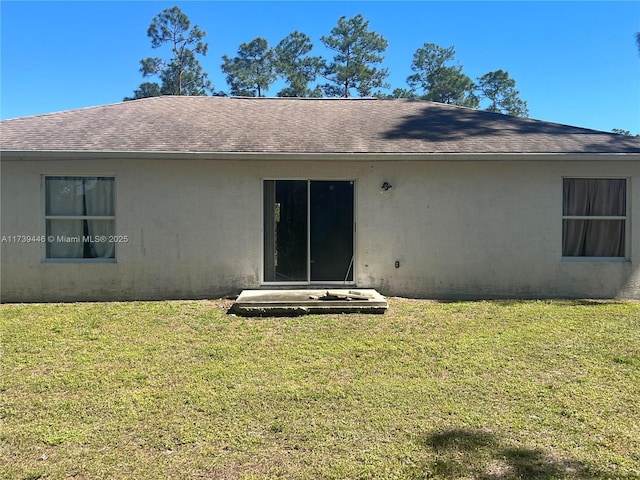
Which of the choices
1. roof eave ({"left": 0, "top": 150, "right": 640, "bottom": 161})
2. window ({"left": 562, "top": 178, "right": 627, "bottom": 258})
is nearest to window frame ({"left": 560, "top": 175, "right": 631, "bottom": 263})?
window ({"left": 562, "top": 178, "right": 627, "bottom": 258})

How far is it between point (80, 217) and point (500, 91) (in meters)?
51.2

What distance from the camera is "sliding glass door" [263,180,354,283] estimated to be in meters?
8.79

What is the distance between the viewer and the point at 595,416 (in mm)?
3938

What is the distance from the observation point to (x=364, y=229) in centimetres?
870

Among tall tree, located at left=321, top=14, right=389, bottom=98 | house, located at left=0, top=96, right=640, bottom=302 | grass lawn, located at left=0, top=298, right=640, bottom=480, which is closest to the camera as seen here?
grass lawn, located at left=0, top=298, right=640, bottom=480

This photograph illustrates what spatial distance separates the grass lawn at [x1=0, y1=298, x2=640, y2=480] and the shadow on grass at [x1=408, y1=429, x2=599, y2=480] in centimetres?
1

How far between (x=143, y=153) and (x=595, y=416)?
25.5 ft

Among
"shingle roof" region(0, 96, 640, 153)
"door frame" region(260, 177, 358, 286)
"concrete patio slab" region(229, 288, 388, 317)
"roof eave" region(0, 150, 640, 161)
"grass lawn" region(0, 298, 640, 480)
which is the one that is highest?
"shingle roof" region(0, 96, 640, 153)

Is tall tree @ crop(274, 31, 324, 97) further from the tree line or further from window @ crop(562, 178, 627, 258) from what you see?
window @ crop(562, 178, 627, 258)

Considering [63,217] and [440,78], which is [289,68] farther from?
[63,217]

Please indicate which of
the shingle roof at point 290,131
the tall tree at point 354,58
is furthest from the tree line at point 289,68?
the shingle roof at point 290,131

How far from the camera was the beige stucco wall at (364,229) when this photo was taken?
27.8 feet

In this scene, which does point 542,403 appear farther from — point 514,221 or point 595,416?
point 514,221

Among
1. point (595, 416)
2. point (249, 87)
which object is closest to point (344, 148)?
point (595, 416)
